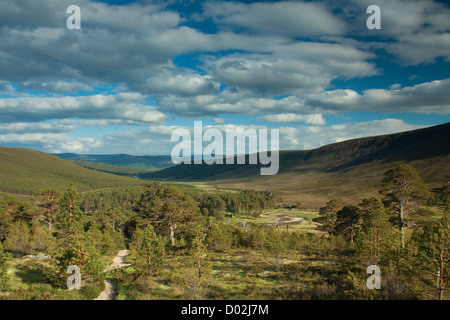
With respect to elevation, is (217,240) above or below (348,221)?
below

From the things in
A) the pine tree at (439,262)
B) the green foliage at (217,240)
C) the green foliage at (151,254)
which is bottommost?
the green foliage at (217,240)

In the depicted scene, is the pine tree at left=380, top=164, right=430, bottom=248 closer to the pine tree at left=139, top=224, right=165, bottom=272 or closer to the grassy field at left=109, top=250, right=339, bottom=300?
the grassy field at left=109, top=250, right=339, bottom=300

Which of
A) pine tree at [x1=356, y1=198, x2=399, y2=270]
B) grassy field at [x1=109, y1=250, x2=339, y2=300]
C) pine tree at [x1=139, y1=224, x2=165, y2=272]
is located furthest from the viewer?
pine tree at [x1=139, y1=224, x2=165, y2=272]

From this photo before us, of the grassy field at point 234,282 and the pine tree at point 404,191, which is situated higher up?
the pine tree at point 404,191

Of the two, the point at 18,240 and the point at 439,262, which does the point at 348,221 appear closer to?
the point at 439,262

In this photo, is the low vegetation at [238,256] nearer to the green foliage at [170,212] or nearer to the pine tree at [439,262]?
the pine tree at [439,262]

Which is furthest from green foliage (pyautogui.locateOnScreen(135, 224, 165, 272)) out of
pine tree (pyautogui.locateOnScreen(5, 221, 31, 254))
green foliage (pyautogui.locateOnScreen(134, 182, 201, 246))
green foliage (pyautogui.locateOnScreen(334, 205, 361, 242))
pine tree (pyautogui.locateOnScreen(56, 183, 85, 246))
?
green foliage (pyautogui.locateOnScreen(334, 205, 361, 242))

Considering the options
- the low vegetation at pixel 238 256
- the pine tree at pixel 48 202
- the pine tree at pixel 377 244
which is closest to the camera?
the low vegetation at pixel 238 256

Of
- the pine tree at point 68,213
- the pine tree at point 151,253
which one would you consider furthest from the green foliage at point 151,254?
the pine tree at point 68,213

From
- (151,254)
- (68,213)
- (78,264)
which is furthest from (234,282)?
(68,213)
